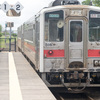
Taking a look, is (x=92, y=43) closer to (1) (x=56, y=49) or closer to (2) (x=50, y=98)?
(1) (x=56, y=49)

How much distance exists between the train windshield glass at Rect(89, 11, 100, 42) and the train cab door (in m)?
0.28

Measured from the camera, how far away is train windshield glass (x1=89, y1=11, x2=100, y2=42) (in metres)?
12.4

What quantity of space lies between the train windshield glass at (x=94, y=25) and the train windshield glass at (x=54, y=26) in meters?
0.91

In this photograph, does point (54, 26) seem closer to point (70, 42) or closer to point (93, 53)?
point (70, 42)

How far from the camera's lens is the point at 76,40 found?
12.4 metres

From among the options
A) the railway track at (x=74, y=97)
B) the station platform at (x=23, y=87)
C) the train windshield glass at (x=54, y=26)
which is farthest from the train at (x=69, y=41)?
the station platform at (x=23, y=87)

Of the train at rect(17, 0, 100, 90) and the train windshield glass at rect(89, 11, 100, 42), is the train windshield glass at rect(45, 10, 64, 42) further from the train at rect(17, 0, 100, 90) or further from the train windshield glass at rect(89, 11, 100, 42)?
the train windshield glass at rect(89, 11, 100, 42)

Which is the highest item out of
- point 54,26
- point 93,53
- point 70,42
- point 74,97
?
point 54,26

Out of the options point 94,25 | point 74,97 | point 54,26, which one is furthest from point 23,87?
point 94,25

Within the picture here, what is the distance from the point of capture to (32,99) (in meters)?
9.59

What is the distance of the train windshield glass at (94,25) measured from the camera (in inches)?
489

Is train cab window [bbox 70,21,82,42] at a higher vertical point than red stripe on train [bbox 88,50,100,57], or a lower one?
higher

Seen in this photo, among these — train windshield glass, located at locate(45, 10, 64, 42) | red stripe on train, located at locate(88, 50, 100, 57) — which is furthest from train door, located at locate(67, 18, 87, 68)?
train windshield glass, located at locate(45, 10, 64, 42)

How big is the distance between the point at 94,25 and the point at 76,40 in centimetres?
76
